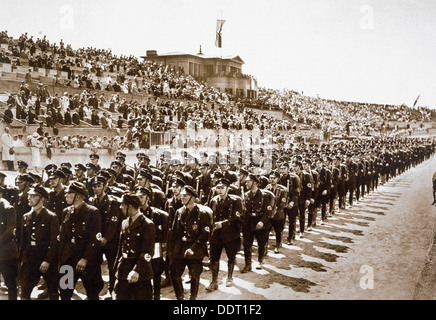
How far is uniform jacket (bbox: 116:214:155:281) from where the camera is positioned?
519cm

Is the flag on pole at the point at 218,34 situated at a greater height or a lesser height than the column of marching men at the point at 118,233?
greater

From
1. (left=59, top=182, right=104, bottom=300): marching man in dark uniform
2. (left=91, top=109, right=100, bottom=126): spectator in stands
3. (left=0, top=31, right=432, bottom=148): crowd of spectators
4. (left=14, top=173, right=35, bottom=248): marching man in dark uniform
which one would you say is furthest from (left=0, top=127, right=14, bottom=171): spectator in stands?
(left=59, top=182, right=104, bottom=300): marching man in dark uniform

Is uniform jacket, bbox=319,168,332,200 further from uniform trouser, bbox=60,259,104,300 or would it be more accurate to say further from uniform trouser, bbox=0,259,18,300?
uniform trouser, bbox=0,259,18,300

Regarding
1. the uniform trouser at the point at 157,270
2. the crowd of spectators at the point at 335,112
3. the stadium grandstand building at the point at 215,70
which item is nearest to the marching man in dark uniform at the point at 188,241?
the uniform trouser at the point at 157,270

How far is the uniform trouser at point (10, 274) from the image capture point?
570cm

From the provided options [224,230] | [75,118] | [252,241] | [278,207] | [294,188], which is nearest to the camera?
[224,230]

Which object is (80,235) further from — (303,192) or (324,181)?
(324,181)

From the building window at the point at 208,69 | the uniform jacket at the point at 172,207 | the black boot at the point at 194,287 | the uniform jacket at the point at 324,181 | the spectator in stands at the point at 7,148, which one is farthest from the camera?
the building window at the point at 208,69

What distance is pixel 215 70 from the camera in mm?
55594

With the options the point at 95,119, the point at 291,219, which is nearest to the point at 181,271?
the point at 291,219

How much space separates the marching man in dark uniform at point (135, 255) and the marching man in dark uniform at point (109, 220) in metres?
1.17

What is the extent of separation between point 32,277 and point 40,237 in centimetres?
65

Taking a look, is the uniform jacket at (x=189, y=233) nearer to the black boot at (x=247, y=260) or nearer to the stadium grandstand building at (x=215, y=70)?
the black boot at (x=247, y=260)

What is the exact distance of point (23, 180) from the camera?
6977mm
